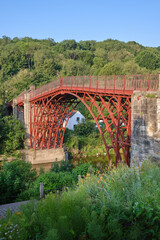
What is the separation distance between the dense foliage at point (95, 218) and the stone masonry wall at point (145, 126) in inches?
156

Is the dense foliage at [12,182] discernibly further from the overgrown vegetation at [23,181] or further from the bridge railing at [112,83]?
the bridge railing at [112,83]

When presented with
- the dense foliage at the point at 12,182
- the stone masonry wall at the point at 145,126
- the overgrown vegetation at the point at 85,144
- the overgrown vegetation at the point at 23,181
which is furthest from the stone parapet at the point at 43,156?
the stone masonry wall at the point at 145,126

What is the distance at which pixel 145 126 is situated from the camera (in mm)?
10180

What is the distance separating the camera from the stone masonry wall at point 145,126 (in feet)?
31.7

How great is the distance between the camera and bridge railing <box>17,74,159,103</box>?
37.1ft

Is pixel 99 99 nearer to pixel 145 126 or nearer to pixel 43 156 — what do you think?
pixel 145 126

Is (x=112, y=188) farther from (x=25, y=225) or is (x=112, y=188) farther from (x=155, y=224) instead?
(x=25, y=225)

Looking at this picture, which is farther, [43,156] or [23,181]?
[43,156]

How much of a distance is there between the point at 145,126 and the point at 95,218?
21.0ft

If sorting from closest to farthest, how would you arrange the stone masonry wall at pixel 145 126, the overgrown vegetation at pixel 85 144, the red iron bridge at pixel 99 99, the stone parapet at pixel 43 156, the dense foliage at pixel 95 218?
the dense foliage at pixel 95 218
the stone masonry wall at pixel 145 126
the red iron bridge at pixel 99 99
the stone parapet at pixel 43 156
the overgrown vegetation at pixel 85 144

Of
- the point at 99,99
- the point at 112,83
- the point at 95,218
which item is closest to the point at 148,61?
the point at 99,99

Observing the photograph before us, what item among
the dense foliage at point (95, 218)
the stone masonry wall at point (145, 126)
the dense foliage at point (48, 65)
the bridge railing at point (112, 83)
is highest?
the dense foliage at point (48, 65)

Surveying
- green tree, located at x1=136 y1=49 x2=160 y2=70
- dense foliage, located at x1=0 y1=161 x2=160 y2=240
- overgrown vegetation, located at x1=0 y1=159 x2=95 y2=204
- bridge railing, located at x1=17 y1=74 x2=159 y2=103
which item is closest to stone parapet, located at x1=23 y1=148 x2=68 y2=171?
bridge railing, located at x1=17 y1=74 x2=159 y2=103

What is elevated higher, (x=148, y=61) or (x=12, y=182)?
(x=148, y=61)
